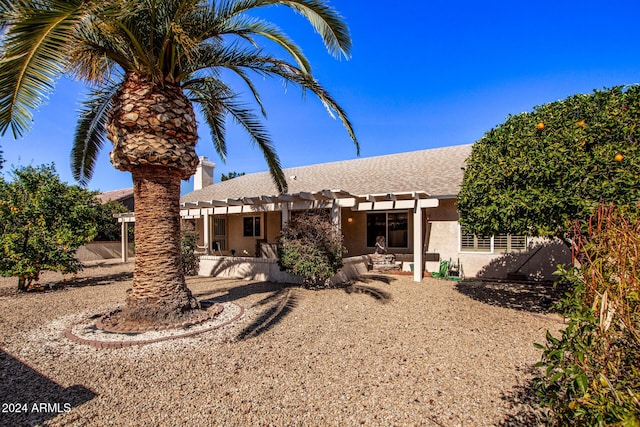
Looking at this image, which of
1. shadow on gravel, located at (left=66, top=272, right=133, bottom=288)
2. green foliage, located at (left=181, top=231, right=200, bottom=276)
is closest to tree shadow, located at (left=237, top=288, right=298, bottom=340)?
green foliage, located at (left=181, top=231, right=200, bottom=276)

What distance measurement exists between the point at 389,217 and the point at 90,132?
11.2 meters

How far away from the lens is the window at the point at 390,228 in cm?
1460

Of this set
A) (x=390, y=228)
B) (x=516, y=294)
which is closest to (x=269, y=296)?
(x=516, y=294)

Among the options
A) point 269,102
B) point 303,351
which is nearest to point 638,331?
point 303,351

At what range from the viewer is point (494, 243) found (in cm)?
1244

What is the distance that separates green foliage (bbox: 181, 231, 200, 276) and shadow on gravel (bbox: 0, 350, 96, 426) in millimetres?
8429

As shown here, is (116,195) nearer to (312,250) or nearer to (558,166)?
(312,250)

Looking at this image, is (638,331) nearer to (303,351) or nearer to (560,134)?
(303,351)

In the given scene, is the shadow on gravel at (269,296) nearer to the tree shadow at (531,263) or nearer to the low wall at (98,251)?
the tree shadow at (531,263)

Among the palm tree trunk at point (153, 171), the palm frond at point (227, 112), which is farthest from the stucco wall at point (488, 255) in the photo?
the palm tree trunk at point (153, 171)

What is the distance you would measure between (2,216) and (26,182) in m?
1.31

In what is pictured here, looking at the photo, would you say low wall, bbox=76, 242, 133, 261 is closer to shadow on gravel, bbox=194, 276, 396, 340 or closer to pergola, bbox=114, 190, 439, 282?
pergola, bbox=114, 190, 439, 282

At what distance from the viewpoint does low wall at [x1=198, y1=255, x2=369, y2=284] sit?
455 inches

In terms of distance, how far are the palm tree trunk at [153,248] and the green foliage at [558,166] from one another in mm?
6519
